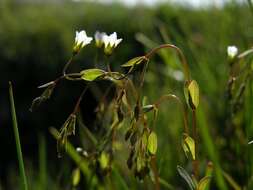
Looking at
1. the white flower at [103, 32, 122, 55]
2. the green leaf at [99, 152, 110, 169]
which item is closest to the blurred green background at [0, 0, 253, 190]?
the green leaf at [99, 152, 110, 169]

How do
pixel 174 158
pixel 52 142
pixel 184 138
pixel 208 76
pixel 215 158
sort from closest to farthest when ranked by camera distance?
pixel 184 138 < pixel 215 158 < pixel 174 158 < pixel 208 76 < pixel 52 142

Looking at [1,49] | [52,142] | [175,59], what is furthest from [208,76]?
[1,49]

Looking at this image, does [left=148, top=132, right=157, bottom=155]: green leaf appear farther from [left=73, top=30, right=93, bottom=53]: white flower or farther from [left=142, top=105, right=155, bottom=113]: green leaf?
[left=73, top=30, right=93, bottom=53]: white flower

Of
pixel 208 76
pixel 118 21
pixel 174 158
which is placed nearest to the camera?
pixel 174 158

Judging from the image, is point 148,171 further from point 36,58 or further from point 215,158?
point 36,58

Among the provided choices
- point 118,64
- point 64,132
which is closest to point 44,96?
point 64,132

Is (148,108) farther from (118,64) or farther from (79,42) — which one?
(118,64)

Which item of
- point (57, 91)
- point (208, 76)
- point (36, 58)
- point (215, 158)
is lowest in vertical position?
point (215, 158)

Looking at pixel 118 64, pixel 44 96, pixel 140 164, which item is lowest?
pixel 140 164

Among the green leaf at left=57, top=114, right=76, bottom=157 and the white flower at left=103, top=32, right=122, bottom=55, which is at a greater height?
the white flower at left=103, top=32, right=122, bottom=55
